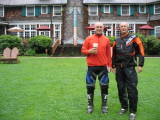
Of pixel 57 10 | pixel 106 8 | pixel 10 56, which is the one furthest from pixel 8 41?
pixel 106 8

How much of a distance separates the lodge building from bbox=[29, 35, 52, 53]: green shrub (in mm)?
6029

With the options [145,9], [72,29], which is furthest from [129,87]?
[145,9]

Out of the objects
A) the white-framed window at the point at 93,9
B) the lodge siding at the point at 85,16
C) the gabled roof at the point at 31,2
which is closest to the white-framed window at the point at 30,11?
the lodge siding at the point at 85,16

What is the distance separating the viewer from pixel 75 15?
3148cm

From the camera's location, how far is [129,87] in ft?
16.4

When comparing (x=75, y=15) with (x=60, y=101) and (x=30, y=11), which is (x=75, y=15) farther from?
(x=60, y=101)

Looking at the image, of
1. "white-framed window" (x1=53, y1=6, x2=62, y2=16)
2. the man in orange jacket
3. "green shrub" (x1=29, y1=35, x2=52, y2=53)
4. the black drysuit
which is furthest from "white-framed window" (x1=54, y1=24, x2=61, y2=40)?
the black drysuit

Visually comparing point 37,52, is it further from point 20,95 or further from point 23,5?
point 20,95

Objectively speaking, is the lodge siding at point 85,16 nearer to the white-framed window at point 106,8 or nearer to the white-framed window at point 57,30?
the white-framed window at point 106,8

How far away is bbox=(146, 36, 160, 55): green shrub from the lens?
2414 centimetres

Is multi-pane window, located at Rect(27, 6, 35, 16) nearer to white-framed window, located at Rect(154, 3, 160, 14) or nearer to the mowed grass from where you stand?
white-framed window, located at Rect(154, 3, 160, 14)

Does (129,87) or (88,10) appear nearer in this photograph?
(129,87)

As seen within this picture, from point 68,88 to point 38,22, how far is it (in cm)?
2563

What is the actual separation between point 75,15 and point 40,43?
867cm
